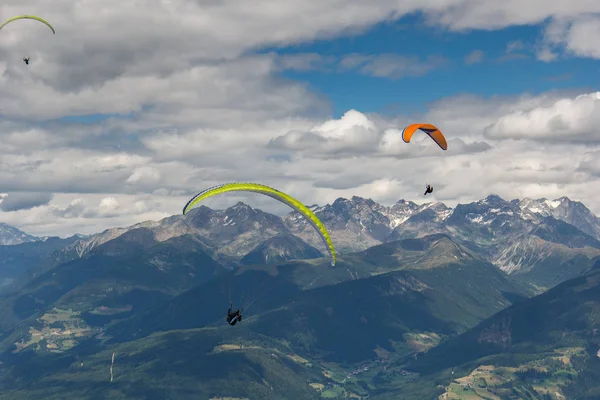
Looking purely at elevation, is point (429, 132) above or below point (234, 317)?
above

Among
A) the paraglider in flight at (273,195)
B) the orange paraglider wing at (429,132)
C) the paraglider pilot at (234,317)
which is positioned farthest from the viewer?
the orange paraglider wing at (429,132)

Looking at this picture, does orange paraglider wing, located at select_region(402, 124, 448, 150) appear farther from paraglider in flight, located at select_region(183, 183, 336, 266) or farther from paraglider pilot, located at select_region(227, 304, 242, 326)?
paraglider pilot, located at select_region(227, 304, 242, 326)

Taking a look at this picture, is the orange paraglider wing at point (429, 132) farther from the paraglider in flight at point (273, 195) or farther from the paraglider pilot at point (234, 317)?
the paraglider pilot at point (234, 317)

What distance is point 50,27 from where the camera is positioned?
355ft

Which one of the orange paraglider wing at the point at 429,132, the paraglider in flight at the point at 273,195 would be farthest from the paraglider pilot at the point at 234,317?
the orange paraglider wing at the point at 429,132

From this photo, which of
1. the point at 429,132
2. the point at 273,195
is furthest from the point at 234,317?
the point at 429,132

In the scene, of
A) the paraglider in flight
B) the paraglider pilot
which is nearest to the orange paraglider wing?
the paraglider in flight

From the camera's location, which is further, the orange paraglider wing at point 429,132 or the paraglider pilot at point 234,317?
the orange paraglider wing at point 429,132

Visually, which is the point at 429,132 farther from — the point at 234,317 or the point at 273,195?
the point at 234,317

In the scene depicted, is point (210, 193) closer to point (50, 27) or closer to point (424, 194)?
point (50, 27)

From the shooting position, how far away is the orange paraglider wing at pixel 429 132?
134 metres

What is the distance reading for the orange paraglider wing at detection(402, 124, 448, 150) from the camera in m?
134

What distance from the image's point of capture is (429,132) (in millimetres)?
141875

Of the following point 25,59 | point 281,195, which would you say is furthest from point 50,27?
point 281,195
